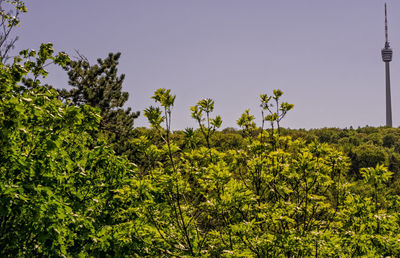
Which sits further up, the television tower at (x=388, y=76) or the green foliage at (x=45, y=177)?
the television tower at (x=388, y=76)

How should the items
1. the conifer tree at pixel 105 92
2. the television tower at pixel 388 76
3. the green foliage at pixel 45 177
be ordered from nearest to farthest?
the green foliage at pixel 45 177 → the conifer tree at pixel 105 92 → the television tower at pixel 388 76

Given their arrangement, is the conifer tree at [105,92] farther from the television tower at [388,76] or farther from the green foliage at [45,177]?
the television tower at [388,76]

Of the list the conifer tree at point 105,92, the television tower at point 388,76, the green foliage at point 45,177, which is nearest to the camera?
the green foliage at point 45,177

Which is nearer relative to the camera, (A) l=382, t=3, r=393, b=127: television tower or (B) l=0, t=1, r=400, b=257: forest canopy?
(B) l=0, t=1, r=400, b=257: forest canopy

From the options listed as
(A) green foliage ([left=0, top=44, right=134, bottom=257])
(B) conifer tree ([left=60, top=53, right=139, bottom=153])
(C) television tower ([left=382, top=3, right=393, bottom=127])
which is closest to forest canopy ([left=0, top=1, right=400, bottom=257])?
(A) green foliage ([left=0, top=44, right=134, bottom=257])

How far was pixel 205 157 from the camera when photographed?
5562 millimetres

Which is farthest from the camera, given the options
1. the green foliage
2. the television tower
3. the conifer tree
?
the television tower

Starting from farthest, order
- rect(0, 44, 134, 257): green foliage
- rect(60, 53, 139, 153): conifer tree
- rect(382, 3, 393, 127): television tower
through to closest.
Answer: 1. rect(382, 3, 393, 127): television tower
2. rect(60, 53, 139, 153): conifer tree
3. rect(0, 44, 134, 257): green foliage

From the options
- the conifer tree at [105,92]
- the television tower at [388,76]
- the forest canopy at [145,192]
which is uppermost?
the television tower at [388,76]

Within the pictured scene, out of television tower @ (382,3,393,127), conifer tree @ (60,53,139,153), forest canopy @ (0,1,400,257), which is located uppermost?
television tower @ (382,3,393,127)

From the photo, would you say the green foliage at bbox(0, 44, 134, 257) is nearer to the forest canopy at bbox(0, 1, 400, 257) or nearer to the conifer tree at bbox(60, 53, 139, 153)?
the forest canopy at bbox(0, 1, 400, 257)

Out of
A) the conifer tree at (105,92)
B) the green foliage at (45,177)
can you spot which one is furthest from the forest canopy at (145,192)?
the conifer tree at (105,92)

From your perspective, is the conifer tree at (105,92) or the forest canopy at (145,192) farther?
the conifer tree at (105,92)

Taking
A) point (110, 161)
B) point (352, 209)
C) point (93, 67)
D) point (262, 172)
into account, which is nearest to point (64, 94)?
point (93, 67)
